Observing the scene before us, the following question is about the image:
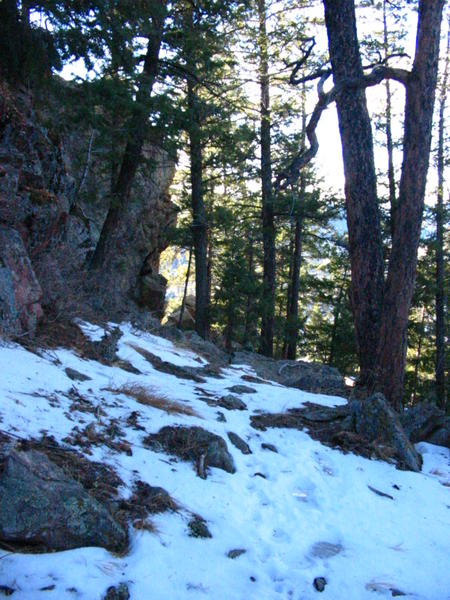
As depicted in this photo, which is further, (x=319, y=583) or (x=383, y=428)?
(x=383, y=428)

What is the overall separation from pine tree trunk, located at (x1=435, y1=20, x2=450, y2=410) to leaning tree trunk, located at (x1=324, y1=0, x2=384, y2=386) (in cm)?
1058

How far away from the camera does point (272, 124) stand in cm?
1672

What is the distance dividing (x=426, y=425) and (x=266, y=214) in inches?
479

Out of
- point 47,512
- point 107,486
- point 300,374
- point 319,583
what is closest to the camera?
point 47,512

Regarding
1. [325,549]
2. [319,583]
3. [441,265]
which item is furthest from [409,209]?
[441,265]

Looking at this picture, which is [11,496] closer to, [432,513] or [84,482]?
[84,482]

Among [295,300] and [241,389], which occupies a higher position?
[295,300]

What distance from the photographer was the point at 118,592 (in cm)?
204

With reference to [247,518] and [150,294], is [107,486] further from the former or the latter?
[150,294]

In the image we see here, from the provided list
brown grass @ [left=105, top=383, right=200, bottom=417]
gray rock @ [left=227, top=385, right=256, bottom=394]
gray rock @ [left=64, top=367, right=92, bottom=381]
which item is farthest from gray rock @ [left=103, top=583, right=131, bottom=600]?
gray rock @ [left=227, top=385, right=256, bottom=394]

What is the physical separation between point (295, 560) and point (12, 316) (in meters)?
3.79

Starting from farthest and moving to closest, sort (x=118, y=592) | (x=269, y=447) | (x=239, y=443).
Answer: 1. (x=269, y=447)
2. (x=239, y=443)
3. (x=118, y=592)

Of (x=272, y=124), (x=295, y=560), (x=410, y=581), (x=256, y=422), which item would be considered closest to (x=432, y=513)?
(x=410, y=581)

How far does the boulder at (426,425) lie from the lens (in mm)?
5395
